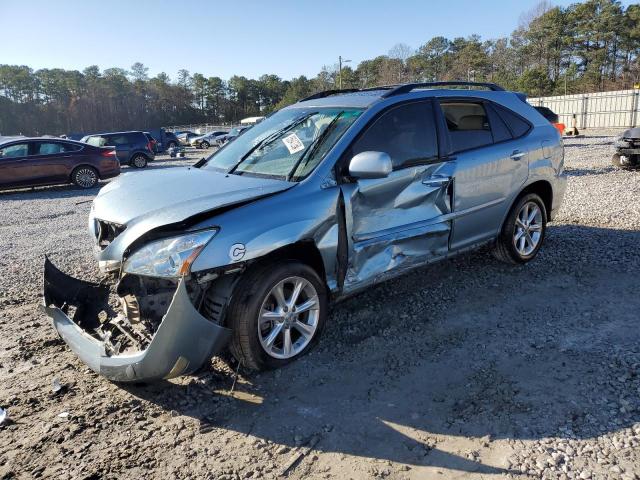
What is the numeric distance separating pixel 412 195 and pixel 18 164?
43.2 ft

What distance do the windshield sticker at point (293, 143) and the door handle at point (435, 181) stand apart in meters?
1.08

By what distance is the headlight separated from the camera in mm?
2883

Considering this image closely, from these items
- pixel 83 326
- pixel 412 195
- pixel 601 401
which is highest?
pixel 412 195

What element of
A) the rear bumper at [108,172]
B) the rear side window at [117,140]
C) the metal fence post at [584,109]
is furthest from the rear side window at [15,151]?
the metal fence post at [584,109]

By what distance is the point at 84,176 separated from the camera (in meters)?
14.3

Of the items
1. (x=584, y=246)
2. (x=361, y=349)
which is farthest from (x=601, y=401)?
(x=584, y=246)

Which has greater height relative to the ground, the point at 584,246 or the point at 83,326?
the point at 83,326

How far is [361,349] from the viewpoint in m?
3.65

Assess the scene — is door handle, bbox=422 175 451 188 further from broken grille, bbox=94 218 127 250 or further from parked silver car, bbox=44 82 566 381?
broken grille, bbox=94 218 127 250

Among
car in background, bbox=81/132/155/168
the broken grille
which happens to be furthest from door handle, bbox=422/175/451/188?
car in background, bbox=81/132/155/168

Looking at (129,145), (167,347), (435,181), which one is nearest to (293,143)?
(435,181)

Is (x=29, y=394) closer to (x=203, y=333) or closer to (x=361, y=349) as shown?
(x=203, y=333)

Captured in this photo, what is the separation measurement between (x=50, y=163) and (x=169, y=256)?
1299cm

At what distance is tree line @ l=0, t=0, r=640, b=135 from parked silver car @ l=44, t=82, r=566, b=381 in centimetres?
5223
